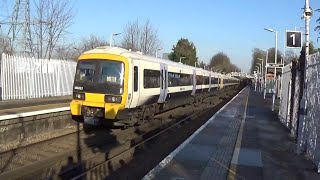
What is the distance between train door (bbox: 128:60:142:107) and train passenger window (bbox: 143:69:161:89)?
2.74 feet

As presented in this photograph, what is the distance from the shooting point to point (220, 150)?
1248 centimetres

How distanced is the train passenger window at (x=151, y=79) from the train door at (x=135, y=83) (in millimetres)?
836

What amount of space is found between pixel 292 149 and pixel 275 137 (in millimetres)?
2749

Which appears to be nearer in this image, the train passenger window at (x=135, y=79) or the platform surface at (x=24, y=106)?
the train passenger window at (x=135, y=79)

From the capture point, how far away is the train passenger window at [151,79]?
18.2 metres

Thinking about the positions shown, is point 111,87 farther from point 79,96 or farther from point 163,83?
point 163,83

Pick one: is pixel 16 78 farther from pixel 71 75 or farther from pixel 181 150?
pixel 181 150

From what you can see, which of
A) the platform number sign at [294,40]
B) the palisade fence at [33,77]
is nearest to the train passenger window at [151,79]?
the platform number sign at [294,40]

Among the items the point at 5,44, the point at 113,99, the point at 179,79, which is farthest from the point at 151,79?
the point at 5,44

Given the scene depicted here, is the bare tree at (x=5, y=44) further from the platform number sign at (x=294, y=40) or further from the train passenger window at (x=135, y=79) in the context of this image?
the platform number sign at (x=294, y=40)

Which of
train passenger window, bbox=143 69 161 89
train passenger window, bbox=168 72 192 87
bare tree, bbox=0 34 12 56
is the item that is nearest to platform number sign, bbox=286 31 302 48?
train passenger window, bbox=143 69 161 89

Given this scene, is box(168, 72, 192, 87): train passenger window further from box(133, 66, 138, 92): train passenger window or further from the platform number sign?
the platform number sign

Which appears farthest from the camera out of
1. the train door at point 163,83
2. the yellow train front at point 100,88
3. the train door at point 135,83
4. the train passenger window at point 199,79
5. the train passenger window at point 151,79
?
the train passenger window at point 199,79

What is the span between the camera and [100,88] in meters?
16.2
